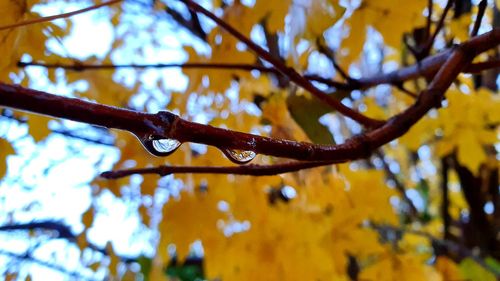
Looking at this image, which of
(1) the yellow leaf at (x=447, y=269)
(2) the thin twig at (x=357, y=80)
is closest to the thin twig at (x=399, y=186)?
(1) the yellow leaf at (x=447, y=269)

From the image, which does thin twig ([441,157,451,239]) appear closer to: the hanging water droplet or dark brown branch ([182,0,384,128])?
dark brown branch ([182,0,384,128])

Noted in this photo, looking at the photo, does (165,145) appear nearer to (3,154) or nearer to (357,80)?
(357,80)

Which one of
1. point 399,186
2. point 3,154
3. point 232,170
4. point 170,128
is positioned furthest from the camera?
point 399,186

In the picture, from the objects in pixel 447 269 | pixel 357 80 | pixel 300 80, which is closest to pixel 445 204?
pixel 447 269

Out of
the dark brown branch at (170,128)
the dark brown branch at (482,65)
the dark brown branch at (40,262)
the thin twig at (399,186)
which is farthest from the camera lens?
the thin twig at (399,186)

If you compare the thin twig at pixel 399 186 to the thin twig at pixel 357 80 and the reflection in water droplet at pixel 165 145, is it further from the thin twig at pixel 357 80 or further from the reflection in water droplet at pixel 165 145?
the reflection in water droplet at pixel 165 145

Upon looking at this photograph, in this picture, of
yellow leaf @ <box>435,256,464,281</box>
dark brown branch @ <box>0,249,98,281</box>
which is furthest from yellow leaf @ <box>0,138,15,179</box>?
yellow leaf @ <box>435,256,464,281</box>
